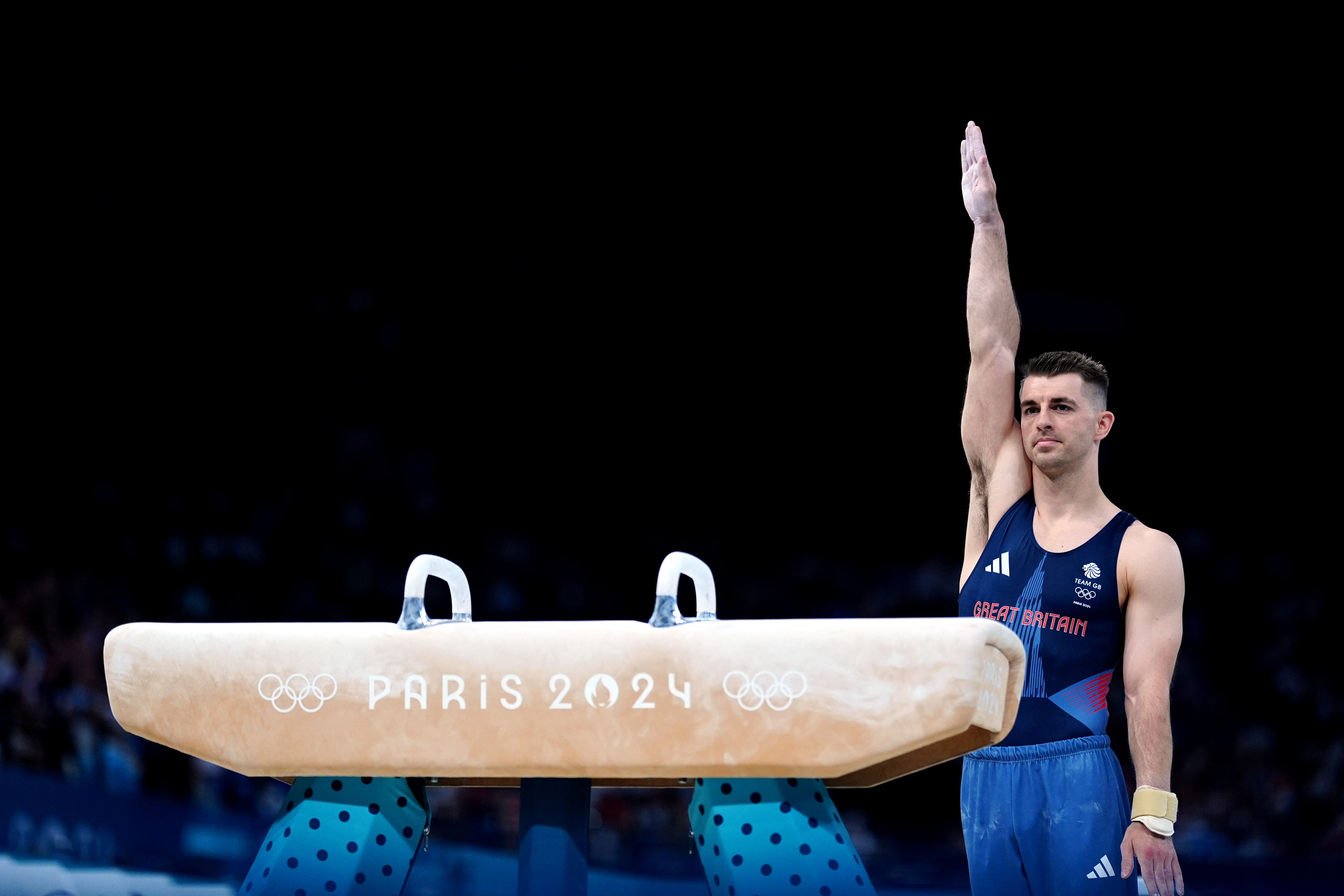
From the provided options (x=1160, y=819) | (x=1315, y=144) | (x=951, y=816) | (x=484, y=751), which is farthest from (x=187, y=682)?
(x=1315, y=144)

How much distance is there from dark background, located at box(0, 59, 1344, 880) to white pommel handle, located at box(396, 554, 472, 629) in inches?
227

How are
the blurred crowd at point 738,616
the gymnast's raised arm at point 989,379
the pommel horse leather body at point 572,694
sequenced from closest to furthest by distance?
the pommel horse leather body at point 572,694
the gymnast's raised arm at point 989,379
the blurred crowd at point 738,616

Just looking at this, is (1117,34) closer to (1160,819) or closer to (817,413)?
(817,413)

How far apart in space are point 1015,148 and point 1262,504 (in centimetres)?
313

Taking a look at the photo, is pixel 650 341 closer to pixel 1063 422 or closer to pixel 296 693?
pixel 1063 422

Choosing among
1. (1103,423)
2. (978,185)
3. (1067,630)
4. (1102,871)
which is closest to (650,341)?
(978,185)

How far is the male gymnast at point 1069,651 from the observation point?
89.1 inches

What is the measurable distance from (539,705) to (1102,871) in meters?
1.24

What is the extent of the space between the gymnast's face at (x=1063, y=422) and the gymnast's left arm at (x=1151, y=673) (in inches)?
7.8

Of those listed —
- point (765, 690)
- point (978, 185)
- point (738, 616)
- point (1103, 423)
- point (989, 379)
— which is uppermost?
point (978, 185)

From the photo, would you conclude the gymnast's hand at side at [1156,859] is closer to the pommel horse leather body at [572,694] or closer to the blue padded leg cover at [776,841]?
the pommel horse leather body at [572,694]

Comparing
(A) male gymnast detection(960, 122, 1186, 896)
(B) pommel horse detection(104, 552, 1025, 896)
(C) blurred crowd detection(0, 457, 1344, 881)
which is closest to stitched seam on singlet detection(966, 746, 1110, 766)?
(A) male gymnast detection(960, 122, 1186, 896)

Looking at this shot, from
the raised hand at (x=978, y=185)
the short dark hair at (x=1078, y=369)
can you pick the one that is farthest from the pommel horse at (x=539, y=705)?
the raised hand at (x=978, y=185)

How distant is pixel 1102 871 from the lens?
2.25 metres
